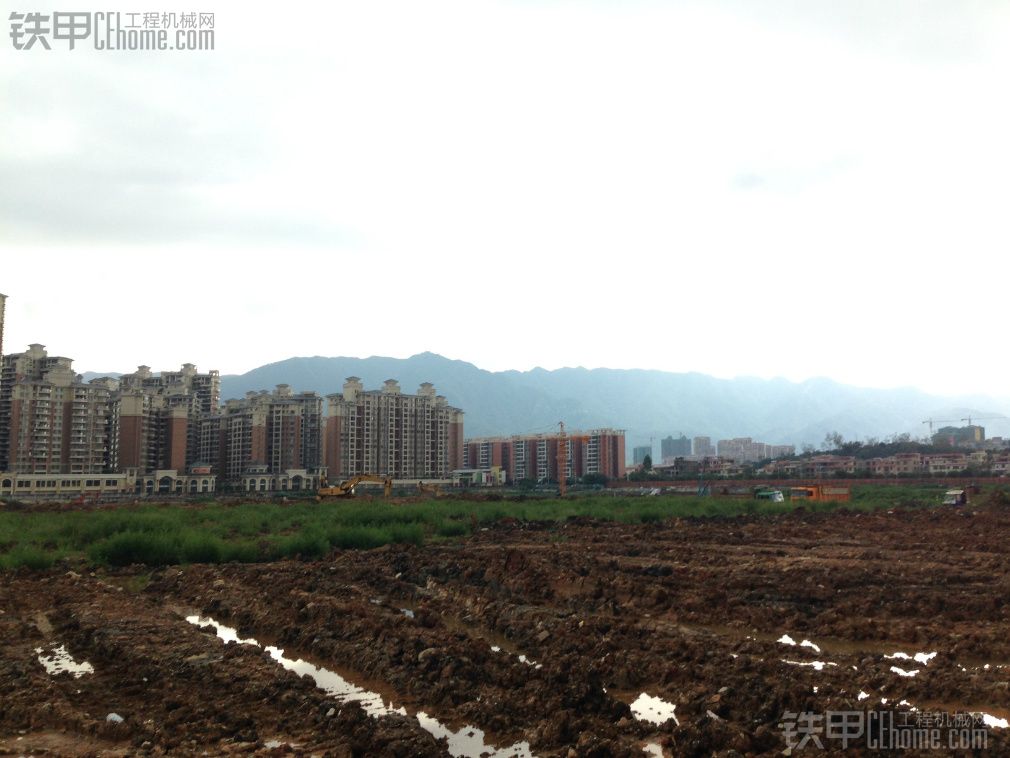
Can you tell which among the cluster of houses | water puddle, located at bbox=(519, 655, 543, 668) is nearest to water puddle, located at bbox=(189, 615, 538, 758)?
water puddle, located at bbox=(519, 655, 543, 668)

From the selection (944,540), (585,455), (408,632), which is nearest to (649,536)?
(944,540)

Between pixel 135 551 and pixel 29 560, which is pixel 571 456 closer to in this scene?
pixel 135 551

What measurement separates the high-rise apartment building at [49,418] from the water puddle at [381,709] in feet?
244

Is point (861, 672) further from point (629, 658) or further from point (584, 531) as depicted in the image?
point (584, 531)

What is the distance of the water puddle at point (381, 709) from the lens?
20.8 feet

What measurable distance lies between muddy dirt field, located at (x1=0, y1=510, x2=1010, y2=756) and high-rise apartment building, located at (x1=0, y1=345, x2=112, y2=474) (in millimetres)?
65500

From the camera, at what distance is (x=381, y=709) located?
294 inches

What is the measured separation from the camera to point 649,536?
→ 24.7m

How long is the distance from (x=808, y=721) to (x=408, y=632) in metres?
5.43

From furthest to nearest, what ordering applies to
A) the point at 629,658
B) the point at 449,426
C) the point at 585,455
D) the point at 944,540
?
the point at 585,455
the point at 449,426
the point at 944,540
the point at 629,658

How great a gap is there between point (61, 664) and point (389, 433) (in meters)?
87.7

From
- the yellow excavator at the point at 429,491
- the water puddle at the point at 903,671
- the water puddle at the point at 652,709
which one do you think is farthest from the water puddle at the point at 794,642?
the yellow excavator at the point at 429,491

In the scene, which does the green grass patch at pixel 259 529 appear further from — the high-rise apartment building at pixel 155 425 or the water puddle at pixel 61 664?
the high-rise apartment building at pixel 155 425

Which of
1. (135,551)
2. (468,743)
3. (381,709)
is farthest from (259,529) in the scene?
(468,743)
